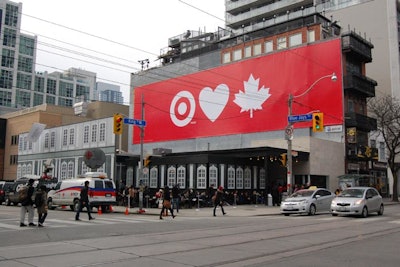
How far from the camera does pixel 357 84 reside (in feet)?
147

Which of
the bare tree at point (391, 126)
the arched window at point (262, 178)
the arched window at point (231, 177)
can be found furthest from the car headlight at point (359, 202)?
the bare tree at point (391, 126)

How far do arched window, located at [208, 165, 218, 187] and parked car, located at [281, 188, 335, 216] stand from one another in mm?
11480

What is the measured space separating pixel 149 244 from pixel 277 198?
23.4 meters

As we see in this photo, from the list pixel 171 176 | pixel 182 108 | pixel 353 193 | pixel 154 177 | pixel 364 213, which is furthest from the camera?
pixel 182 108

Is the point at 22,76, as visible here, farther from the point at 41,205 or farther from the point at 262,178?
the point at 41,205

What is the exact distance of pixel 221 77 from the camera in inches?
2136

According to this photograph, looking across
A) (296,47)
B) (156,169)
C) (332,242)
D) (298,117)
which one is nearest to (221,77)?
(296,47)

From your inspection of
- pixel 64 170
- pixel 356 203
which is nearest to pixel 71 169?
pixel 64 170

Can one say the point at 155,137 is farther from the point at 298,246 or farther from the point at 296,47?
the point at 298,246

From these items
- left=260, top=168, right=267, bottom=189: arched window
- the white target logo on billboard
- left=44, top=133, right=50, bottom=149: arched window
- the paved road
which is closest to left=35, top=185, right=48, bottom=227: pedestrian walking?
the paved road

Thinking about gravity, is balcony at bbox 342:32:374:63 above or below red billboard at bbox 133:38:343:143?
above

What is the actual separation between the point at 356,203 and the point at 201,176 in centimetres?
1625

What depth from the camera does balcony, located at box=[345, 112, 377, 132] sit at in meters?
43.6

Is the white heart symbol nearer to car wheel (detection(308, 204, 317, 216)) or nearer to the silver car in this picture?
car wheel (detection(308, 204, 317, 216))
